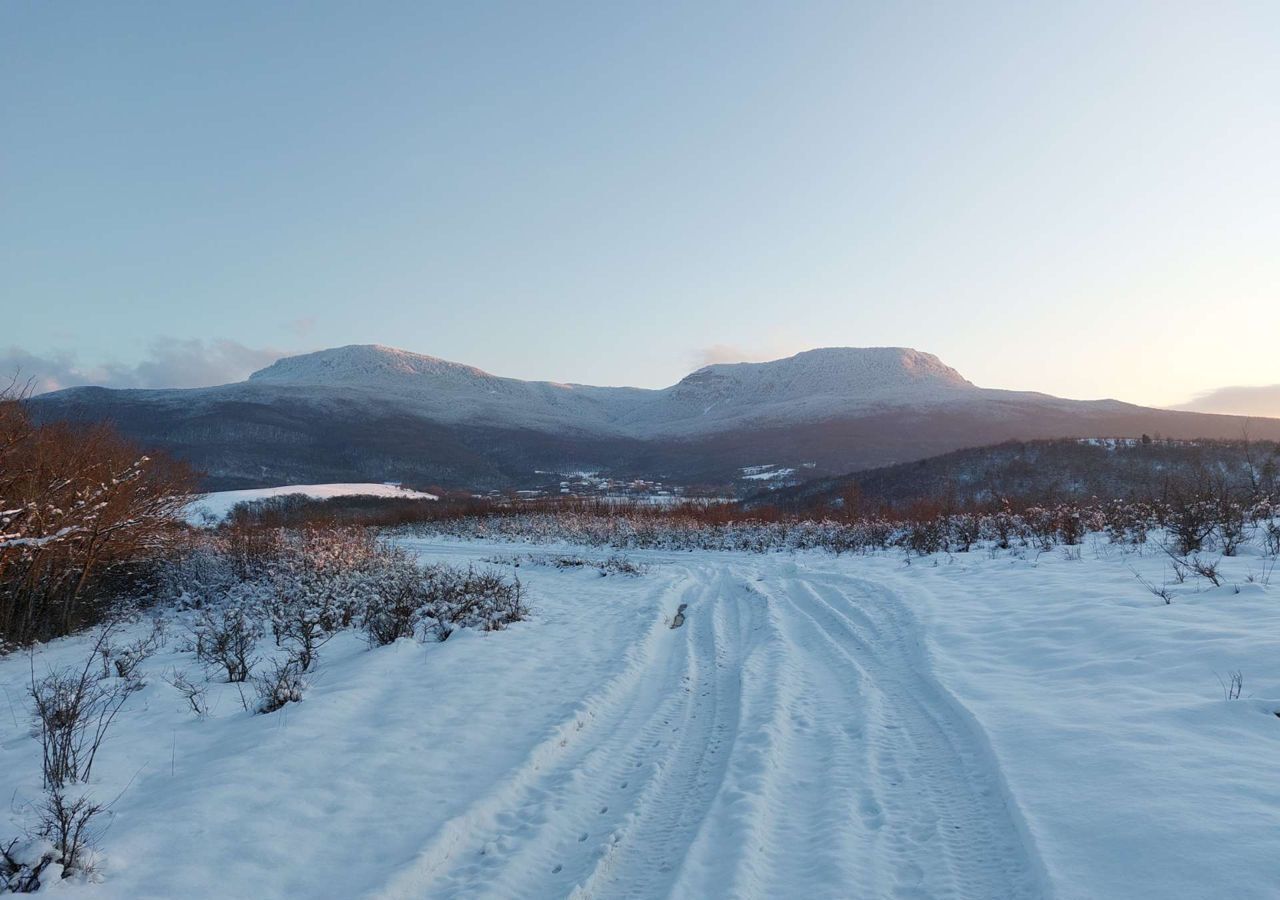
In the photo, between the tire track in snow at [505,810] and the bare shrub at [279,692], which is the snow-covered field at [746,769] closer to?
the tire track in snow at [505,810]

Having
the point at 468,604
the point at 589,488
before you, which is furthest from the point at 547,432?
the point at 468,604

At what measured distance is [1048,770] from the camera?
4.29m

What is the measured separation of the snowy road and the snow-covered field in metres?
0.02

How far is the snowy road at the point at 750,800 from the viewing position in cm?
357

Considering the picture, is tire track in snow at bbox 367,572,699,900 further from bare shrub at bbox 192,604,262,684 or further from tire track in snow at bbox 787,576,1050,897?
bare shrub at bbox 192,604,262,684

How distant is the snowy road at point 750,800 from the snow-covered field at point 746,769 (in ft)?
0.07

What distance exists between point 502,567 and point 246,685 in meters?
12.5

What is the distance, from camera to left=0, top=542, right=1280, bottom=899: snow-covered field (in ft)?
11.5

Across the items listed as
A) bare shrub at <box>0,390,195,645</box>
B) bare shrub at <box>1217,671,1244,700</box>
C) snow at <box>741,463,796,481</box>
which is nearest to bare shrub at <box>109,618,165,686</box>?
bare shrub at <box>0,390,195,645</box>

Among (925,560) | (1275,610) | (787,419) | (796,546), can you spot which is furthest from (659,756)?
(787,419)

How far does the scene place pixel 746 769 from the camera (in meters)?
4.88

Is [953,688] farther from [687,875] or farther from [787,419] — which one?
[787,419]

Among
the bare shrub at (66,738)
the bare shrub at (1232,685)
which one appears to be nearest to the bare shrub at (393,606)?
the bare shrub at (66,738)

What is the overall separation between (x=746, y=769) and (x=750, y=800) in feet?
1.72
